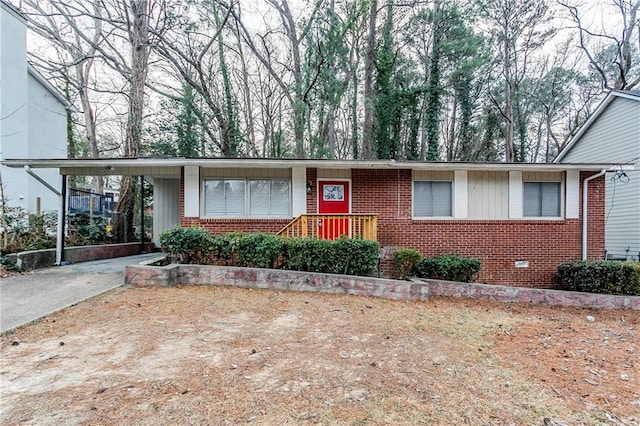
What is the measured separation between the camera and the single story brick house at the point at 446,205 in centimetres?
817

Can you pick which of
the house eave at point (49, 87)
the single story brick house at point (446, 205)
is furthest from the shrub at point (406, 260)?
the house eave at point (49, 87)

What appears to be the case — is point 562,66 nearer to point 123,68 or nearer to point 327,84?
point 327,84

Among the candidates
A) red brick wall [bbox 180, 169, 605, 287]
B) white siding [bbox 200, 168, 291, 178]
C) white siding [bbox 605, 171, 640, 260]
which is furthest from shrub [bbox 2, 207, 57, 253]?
white siding [bbox 605, 171, 640, 260]

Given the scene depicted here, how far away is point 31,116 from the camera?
37.3 feet

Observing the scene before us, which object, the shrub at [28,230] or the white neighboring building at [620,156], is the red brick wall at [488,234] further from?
the shrub at [28,230]

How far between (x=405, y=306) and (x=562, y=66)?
2084 centimetres

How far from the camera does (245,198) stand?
8195mm

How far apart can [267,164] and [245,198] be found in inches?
48.4

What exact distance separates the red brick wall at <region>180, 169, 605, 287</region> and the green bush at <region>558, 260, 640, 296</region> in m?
0.86

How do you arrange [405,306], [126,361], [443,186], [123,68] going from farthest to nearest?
[123,68], [443,186], [405,306], [126,361]

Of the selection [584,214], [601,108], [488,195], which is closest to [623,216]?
[601,108]

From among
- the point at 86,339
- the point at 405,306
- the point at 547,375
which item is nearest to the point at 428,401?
the point at 547,375

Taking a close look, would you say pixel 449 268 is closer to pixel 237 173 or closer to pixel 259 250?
pixel 259 250

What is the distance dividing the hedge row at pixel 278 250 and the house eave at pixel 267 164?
5.92 feet
